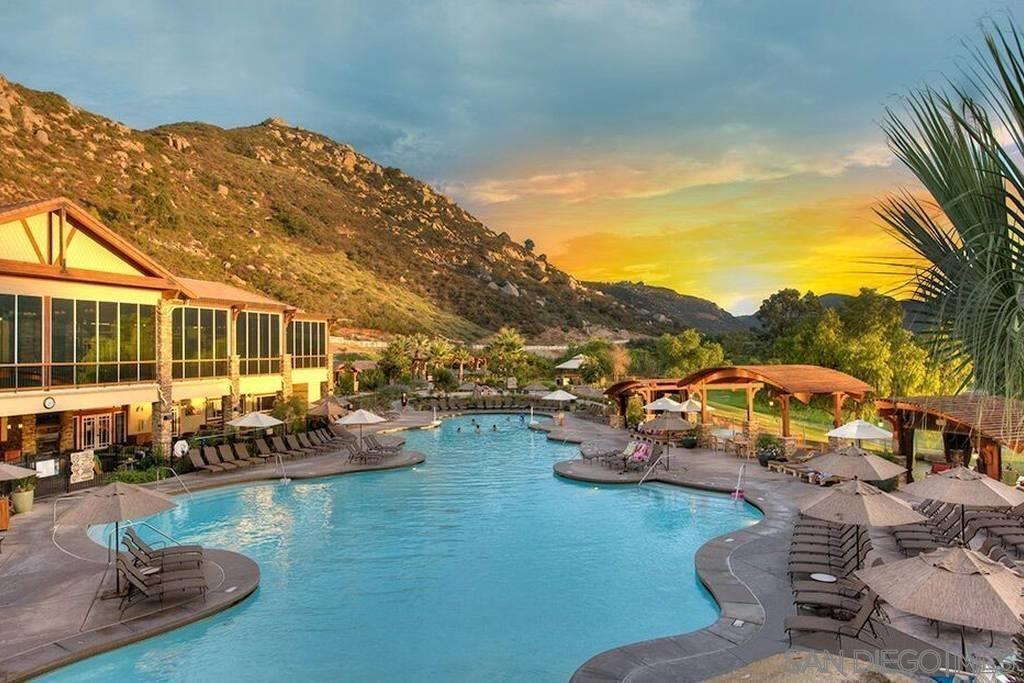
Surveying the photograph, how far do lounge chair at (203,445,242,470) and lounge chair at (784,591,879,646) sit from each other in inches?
701

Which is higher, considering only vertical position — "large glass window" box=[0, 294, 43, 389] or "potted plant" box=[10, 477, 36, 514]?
"large glass window" box=[0, 294, 43, 389]

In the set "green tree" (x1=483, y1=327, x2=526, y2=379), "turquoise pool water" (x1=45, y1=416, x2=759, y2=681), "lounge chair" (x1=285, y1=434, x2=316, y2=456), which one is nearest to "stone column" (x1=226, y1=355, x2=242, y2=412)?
"lounge chair" (x1=285, y1=434, x2=316, y2=456)

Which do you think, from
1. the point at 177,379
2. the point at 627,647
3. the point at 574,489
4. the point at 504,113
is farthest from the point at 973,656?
the point at 504,113

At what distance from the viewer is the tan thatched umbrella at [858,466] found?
42.2 ft

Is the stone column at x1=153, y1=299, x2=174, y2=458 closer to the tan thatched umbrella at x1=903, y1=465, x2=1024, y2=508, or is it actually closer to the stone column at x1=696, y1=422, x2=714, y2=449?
the stone column at x1=696, y1=422, x2=714, y2=449

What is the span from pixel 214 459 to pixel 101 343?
5.19m

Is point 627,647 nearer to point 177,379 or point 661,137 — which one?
point 177,379

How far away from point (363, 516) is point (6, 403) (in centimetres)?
1070

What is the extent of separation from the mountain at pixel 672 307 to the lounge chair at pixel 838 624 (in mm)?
109207

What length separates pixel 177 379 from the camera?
23641mm

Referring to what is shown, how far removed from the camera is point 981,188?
2996 mm

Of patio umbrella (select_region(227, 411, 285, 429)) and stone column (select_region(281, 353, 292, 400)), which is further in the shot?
stone column (select_region(281, 353, 292, 400))

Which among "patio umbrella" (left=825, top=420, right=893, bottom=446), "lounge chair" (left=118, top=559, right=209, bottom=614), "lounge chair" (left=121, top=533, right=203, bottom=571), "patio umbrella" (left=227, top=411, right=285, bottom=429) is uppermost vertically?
"patio umbrella" (left=227, top=411, right=285, bottom=429)

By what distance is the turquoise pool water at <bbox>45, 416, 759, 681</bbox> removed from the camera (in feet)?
29.1
